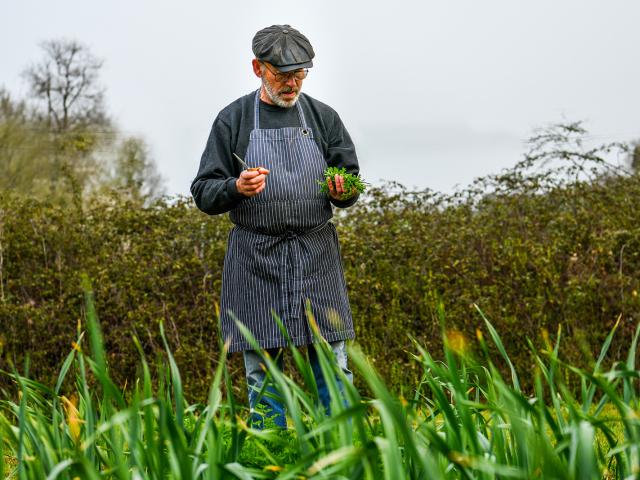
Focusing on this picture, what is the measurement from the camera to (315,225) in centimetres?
378

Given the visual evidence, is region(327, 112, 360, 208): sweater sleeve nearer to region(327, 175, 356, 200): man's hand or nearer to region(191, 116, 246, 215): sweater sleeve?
region(327, 175, 356, 200): man's hand

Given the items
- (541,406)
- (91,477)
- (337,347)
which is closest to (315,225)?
(337,347)

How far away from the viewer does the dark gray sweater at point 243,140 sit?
12.3 ft

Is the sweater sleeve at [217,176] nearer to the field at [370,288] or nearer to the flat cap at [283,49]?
the flat cap at [283,49]

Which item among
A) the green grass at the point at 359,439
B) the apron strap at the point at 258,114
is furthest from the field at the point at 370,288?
the green grass at the point at 359,439

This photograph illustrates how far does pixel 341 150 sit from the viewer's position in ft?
12.9

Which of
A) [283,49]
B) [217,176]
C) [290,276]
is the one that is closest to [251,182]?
[217,176]

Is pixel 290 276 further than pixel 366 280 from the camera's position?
No

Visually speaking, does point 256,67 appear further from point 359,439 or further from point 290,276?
point 359,439

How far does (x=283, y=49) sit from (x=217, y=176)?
565mm

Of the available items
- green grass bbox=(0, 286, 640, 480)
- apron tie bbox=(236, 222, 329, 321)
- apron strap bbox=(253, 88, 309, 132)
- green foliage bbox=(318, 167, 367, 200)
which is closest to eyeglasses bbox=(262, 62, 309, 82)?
apron strap bbox=(253, 88, 309, 132)

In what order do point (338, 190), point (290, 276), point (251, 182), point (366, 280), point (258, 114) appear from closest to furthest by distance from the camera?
1. point (251, 182)
2. point (338, 190)
3. point (290, 276)
4. point (258, 114)
5. point (366, 280)

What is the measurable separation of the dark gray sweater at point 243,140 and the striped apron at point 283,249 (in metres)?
0.06

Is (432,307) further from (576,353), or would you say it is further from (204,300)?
(204,300)
